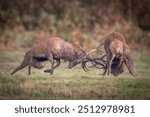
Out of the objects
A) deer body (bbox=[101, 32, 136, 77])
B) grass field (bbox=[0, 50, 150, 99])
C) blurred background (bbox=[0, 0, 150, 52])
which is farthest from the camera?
blurred background (bbox=[0, 0, 150, 52])

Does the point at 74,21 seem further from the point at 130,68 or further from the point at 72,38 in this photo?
the point at 130,68

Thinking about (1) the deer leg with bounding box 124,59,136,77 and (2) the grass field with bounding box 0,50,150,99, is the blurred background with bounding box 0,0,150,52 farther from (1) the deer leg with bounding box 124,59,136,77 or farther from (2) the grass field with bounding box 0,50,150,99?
(2) the grass field with bounding box 0,50,150,99

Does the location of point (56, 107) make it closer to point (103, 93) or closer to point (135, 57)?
point (103, 93)

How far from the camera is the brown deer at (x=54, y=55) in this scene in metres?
5.44


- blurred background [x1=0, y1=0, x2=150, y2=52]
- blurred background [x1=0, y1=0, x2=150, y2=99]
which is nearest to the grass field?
blurred background [x1=0, y1=0, x2=150, y2=99]

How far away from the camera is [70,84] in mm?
5355

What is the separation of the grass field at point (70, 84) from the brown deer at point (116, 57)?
2.6 inches

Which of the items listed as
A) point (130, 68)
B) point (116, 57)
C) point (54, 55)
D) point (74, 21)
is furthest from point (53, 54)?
point (130, 68)

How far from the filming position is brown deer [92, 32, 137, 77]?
17.8 feet

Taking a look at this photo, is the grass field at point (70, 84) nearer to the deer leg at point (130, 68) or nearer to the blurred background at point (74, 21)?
the deer leg at point (130, 68)

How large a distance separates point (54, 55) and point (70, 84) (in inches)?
13.5

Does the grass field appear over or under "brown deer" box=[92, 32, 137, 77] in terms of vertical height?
under

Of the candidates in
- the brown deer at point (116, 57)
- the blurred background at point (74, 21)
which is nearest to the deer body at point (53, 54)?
the blurred background at point (74, 21)

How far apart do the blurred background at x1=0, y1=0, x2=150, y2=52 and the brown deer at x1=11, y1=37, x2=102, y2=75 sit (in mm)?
117
